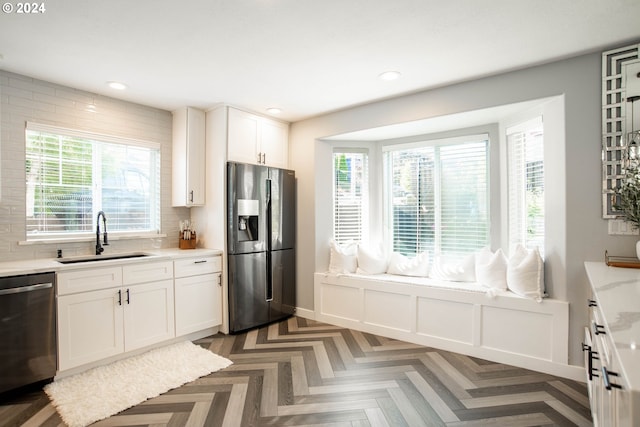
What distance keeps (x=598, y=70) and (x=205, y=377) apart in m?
3.89

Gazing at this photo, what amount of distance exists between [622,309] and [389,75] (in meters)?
2.30

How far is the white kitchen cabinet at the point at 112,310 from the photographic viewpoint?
2.50 m

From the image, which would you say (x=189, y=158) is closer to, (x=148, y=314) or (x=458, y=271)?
(x=148, y=314)

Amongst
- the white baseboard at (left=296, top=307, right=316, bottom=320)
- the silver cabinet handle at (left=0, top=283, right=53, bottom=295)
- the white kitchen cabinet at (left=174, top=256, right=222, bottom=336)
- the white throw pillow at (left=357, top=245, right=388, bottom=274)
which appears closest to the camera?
the silver cabinet handle at (left=0, top=283, right=53, bottom=295)

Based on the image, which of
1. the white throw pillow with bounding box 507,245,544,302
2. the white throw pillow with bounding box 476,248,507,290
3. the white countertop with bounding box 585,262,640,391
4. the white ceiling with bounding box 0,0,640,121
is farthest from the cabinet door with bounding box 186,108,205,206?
the white countertop with bounding box 585,262,640,391

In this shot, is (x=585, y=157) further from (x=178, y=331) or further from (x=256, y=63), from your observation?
(x=178, y=331)

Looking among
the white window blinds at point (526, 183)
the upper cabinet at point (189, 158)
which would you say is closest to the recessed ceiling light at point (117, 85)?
the upper cabinet at point (189, 158)

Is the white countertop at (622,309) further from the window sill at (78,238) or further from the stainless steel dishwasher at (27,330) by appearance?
the window sill at (78,238)

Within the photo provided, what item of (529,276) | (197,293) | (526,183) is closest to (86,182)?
(197,293)

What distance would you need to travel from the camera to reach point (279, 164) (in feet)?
13.5

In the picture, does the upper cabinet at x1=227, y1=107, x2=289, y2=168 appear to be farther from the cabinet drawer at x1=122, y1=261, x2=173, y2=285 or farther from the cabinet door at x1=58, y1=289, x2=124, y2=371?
the cabinet door at x1=58, y1=289, x2=124, y2=371

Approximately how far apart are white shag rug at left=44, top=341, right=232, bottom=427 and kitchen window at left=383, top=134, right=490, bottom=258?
253 centimetres

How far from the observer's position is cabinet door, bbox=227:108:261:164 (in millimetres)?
3547

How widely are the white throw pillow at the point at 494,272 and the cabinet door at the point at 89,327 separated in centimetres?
333
